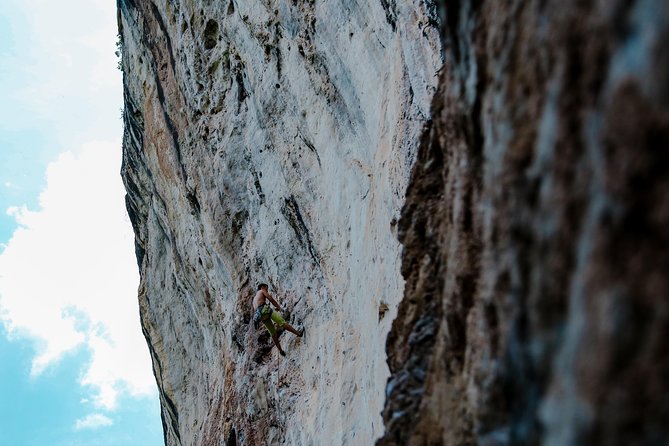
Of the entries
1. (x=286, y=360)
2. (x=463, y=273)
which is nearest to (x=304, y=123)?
(x=286, y=360)

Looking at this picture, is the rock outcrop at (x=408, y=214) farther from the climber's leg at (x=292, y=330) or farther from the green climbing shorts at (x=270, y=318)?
the green climbing shorts at (x=270, y=318)

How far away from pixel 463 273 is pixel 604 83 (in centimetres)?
137

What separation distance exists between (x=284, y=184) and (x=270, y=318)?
2010mm

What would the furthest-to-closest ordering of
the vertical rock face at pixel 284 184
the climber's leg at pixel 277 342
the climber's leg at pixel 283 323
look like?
the climber's leg at pixel 277 342, the climber's leg at pixel 283 323, the vertical rock face at pixel 284 184

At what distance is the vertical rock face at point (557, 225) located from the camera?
161 centimetres

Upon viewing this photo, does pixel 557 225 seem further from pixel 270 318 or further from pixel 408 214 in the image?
pixel 270 318

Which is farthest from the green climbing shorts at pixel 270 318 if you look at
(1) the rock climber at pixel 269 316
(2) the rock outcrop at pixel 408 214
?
(2) the rock outcrop at pixel 408 214

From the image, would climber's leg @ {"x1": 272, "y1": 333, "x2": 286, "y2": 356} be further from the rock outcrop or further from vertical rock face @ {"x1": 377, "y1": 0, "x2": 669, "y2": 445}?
vertical rock face @ {"x1": 377, "y1": 0, "x2": 669, "y2": 445}

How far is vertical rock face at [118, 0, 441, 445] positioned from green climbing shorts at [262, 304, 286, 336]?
33 centimetres

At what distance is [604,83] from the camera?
1.77m

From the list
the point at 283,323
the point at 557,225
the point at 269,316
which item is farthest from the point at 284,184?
the point at 557,225

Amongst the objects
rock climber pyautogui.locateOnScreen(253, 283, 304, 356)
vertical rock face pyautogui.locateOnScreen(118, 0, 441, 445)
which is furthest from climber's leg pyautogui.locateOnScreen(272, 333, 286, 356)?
vertical rock face pyautogui.locateOnScreen(118, 0, 441, 445)

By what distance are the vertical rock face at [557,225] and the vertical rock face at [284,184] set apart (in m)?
2.78

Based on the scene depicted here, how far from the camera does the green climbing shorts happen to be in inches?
343
